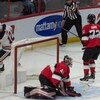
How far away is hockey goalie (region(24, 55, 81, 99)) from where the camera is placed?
5.94m

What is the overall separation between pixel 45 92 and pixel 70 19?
165 inches

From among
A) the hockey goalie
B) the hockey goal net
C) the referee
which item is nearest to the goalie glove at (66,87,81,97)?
the hockey goalie

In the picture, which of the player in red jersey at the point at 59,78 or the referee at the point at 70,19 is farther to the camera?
the referee at the point at 70,19

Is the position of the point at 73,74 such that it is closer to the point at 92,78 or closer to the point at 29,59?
the point at 92,78

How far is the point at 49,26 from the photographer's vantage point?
9.93 metres

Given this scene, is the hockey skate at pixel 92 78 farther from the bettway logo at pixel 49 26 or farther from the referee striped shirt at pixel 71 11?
the referee striped shirt at pixel 71 11

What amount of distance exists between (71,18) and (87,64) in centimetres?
307

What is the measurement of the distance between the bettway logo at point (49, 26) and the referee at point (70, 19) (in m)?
0.22

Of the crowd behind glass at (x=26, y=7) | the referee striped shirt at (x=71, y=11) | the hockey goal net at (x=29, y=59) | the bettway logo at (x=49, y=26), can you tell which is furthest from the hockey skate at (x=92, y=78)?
the referee striped shirt at (x=71, y=11)

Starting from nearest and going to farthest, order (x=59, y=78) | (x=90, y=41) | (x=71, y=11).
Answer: (x=59, y=78) < (x=90, y=41) < (x=71, y=11)

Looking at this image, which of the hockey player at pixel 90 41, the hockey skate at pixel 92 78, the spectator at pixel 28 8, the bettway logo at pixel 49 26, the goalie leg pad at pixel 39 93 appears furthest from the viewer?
the bettway logo at pixel 49 26

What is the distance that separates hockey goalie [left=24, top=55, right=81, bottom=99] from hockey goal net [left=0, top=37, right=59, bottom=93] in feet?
1.44

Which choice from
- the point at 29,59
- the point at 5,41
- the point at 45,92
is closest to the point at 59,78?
the point at 45,92

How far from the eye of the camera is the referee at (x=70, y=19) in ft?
31.9
